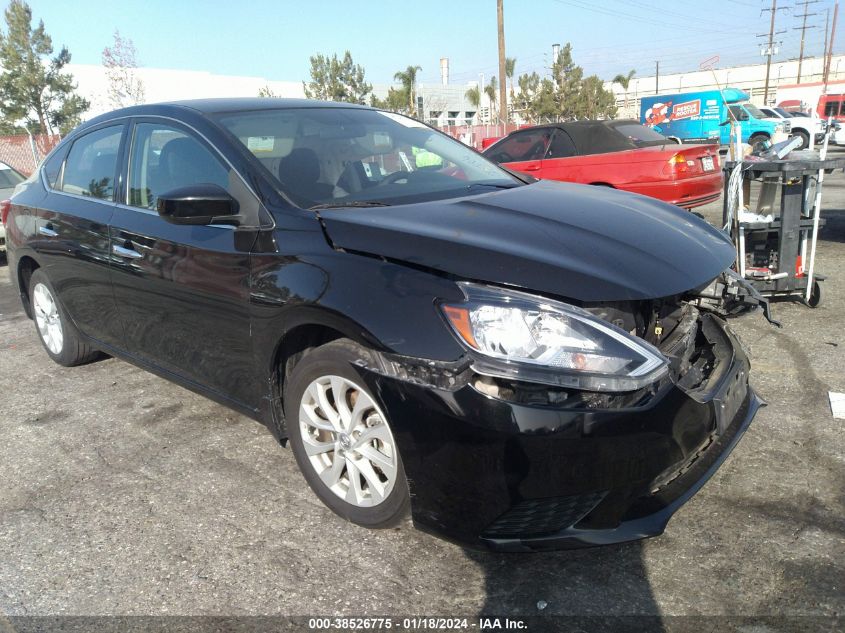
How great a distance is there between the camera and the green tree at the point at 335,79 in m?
43.0

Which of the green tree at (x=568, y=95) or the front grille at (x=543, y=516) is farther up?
the green tree at (x=568, y=95)

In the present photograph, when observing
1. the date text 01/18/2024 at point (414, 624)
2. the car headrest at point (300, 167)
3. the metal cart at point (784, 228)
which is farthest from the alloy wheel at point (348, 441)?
the metal cart at point (784, 228)

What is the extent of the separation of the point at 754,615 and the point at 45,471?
10.1 feet

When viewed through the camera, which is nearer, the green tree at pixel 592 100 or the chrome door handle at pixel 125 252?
the chrome door handle at pixel 125 252

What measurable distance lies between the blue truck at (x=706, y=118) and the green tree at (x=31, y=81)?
22.7 meters

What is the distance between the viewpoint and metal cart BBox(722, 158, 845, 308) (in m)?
5.20

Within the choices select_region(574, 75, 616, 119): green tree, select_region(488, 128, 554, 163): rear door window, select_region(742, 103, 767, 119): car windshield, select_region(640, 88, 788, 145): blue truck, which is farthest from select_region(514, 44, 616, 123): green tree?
select_region(488, 128, 554, 163): rear door window

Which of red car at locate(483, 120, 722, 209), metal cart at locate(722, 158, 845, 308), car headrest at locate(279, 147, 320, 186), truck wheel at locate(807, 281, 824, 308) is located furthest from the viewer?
red car at locate(483, 120, 722, 209)

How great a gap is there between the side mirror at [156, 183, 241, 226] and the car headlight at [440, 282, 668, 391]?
1.16 metres

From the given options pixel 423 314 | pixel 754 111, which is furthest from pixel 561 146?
pixel 754 111

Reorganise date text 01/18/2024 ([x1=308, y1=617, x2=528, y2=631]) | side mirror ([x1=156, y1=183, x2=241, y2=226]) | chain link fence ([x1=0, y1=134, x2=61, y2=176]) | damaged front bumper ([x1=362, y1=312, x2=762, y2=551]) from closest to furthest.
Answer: damaged front bumper ([x1=362, y1=312, x2=762, y2=551]), date text 01/18/2024 ([x1=308, y1=617, x2=528, y2=631]), side mirror ([x1=156, y1=183, x2=241, y2=226]), chain link fence ([x1=0, y1=134, x2=61, y2=176])

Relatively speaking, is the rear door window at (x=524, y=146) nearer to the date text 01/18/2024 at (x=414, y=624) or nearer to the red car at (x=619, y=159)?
the red car at (x=619, y=159)

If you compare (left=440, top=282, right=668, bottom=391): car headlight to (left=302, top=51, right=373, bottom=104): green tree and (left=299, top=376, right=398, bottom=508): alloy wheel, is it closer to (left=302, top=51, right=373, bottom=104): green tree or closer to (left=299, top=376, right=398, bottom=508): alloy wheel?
(left=299, top=376, right=398, bottom=508): alloy wheel

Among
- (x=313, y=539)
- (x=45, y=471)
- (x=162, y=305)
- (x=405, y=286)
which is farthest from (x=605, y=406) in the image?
(x=45, y=471)
